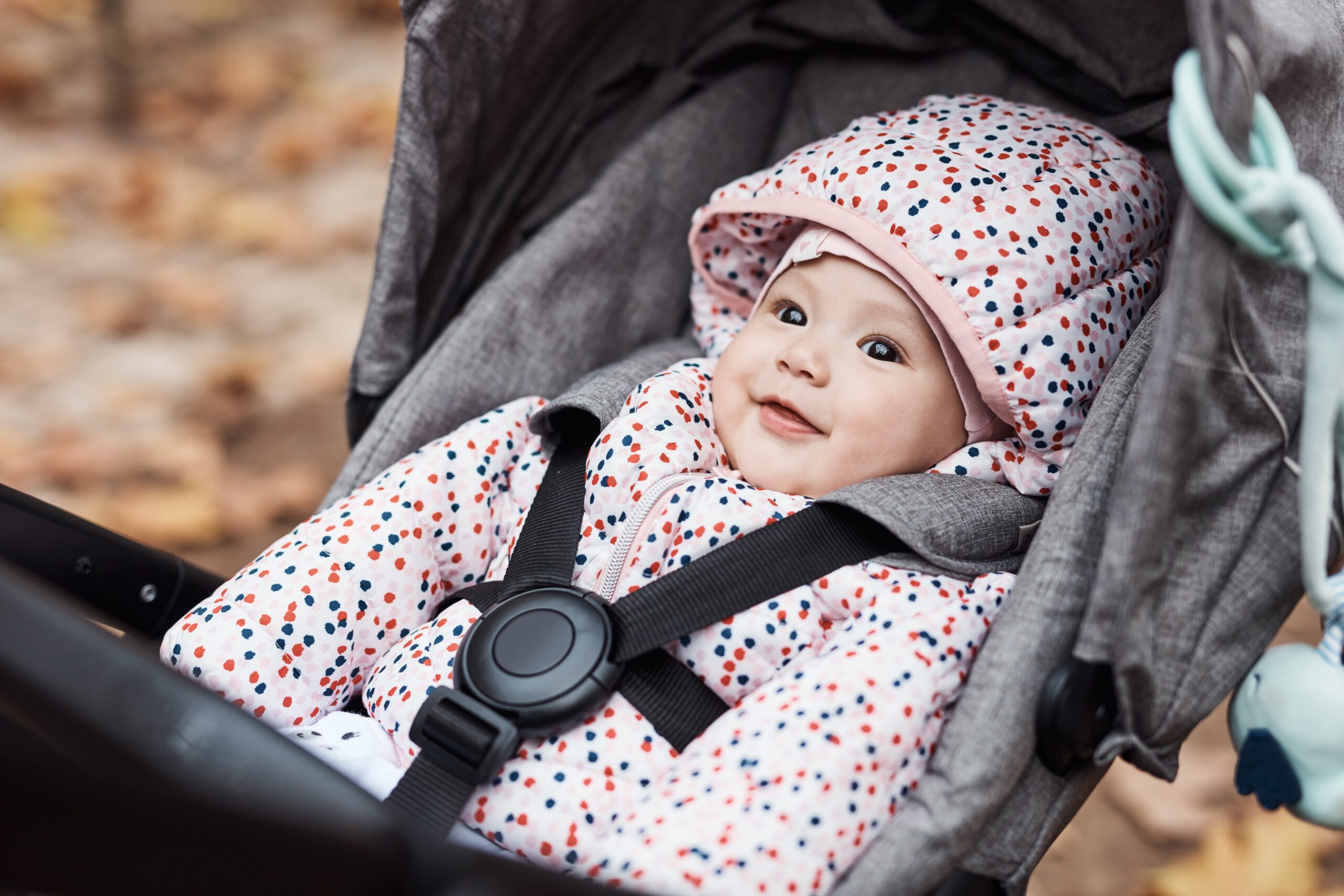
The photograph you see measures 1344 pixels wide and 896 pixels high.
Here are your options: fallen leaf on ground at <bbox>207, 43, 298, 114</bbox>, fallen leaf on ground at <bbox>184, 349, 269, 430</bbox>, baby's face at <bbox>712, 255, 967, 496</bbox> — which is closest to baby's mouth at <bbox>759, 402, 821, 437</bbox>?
baby's face at <bbox>712, 255, 967, 496</bbox>

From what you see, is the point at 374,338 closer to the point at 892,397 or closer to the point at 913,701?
the point at 892,397

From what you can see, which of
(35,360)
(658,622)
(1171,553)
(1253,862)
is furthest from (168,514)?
(1253,862)

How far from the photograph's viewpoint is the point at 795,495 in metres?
1.08

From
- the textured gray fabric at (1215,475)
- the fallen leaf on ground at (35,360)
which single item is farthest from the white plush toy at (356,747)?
the fallen leaf on ground at (35,360)

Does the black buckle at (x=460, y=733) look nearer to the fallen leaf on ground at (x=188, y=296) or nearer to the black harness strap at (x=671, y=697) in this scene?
the black harness strap at (x=671, y=697)

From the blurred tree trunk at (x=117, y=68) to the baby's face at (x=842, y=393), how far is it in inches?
93.9

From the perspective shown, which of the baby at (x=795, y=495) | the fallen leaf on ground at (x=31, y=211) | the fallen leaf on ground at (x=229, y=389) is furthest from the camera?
the fallen leaf on ground at (x=31, y=211)

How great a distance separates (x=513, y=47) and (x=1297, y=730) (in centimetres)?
103

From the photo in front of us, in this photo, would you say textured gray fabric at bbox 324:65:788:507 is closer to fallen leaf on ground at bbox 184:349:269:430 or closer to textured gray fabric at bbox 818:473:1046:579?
textured gray fabric at bbox 818:473:1046:579

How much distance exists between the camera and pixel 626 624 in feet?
3.06

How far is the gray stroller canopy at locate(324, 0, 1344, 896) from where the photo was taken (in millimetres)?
783

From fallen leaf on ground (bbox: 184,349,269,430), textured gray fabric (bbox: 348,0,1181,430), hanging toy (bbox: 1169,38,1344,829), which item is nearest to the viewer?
hanging toy (bbox: 1169,38,1344,829)

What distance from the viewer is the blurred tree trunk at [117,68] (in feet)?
9.30

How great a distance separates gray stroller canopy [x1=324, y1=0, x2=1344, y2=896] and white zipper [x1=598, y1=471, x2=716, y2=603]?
0.29m
